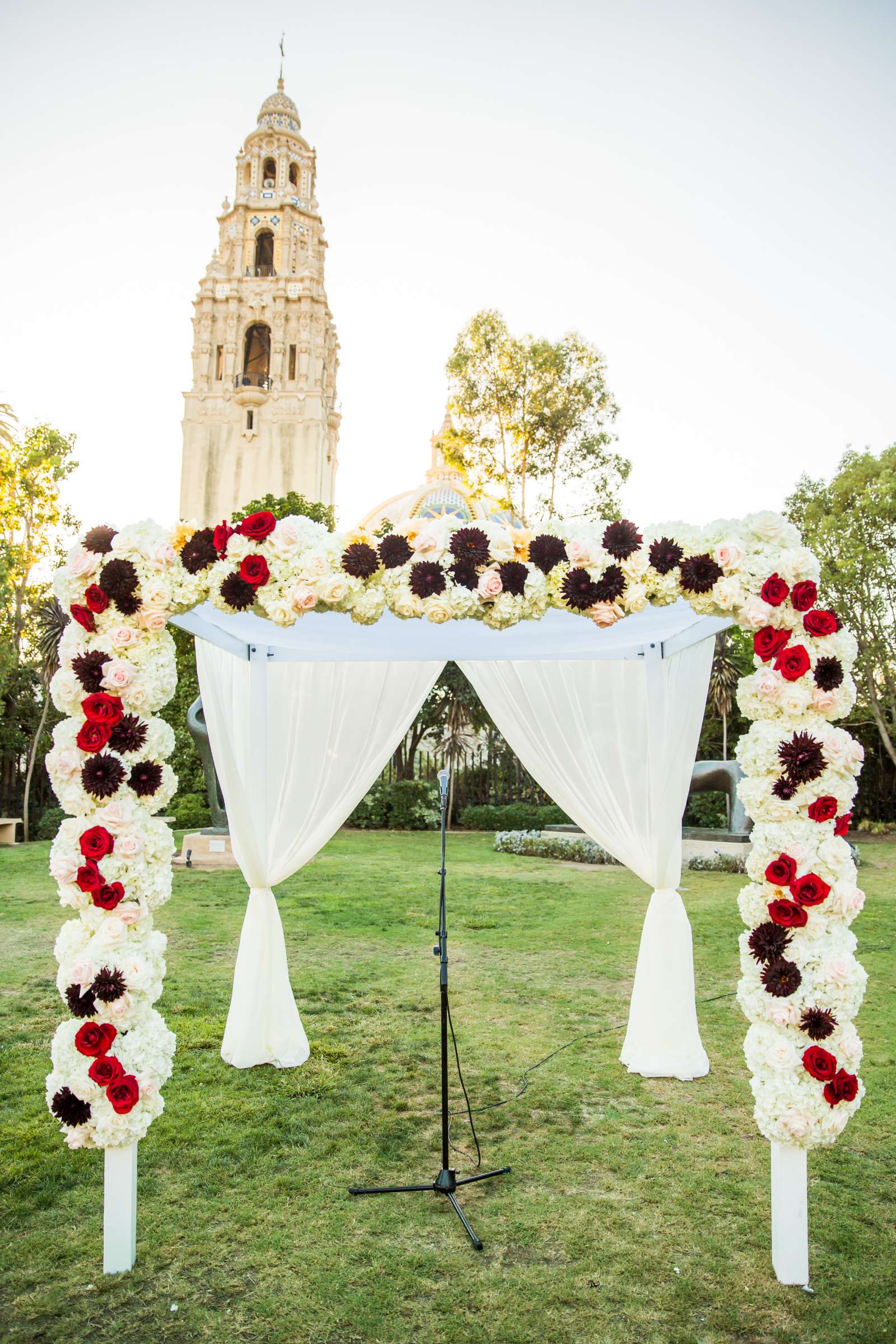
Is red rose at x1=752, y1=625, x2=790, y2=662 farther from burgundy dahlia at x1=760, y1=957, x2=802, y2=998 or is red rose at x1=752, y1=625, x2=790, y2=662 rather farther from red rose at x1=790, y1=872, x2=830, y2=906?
burgundy dahlia at x1=760, y1=957, x2=802, y2=998

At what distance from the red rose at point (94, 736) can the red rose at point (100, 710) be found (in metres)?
0.01

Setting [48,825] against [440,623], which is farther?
[48,825]

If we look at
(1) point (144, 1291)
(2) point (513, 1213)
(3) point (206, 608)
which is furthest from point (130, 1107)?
(3) point (206, 608)

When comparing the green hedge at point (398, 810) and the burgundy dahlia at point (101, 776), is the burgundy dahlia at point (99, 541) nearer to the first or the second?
the burgundy dahlia at point (101, 776)

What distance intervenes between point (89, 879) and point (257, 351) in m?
44.2

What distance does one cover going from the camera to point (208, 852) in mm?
12602

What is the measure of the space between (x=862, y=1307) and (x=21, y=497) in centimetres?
2218

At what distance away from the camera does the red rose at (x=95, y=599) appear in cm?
346

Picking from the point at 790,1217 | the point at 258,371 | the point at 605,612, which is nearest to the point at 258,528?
the point at 605,612

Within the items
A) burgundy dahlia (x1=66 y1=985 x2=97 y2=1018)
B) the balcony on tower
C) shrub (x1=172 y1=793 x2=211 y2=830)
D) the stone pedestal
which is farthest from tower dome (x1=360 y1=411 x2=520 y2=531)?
burgundy dahlia (x1=66 y1=985 x2=97 y2=1018)

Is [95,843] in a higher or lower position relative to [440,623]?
lower

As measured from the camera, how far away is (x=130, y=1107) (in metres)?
3.18

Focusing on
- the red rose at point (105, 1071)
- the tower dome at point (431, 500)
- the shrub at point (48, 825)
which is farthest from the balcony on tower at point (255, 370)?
the red rose at point (105, 1071)

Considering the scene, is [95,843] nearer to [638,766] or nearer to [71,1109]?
[71,1109]
